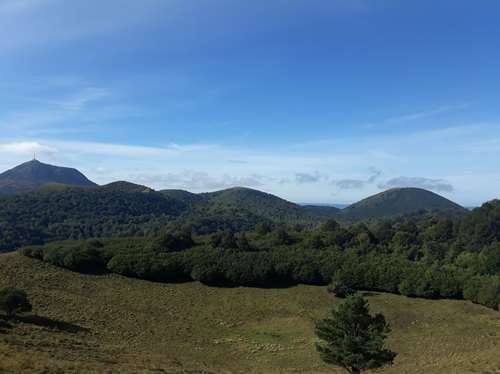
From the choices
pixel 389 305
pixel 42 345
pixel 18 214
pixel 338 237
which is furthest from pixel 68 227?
pixel 42 345

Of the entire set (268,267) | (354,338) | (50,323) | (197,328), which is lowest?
(197,328)

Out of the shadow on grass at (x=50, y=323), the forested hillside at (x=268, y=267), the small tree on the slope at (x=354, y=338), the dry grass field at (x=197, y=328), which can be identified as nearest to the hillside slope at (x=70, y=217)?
the forested hillside at (x=268, y=267)

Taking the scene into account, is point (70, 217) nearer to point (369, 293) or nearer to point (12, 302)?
point (369, 293)

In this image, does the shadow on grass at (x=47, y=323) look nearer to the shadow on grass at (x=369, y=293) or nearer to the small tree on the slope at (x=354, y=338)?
the small tree on the slope at (x=354, y=338)

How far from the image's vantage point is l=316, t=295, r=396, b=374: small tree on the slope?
926 inches

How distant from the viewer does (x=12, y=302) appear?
34094 mm

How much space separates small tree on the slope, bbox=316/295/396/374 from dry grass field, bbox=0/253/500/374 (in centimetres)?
749

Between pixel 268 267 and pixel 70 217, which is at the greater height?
pixel 70 217

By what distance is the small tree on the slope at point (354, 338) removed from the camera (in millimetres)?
23516

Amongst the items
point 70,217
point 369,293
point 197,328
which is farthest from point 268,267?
point 70,217

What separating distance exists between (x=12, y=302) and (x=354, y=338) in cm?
2628

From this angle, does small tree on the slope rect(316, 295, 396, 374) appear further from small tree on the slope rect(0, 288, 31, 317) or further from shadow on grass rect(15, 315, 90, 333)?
small tree on the slope rect(0, 288, 31, 317)

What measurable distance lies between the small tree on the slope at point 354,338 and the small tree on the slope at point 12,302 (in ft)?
78.9

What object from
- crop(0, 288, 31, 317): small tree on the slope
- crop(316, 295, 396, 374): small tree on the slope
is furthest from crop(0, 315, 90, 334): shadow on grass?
crop(316, 295, 396, 374): small tree on the slope
